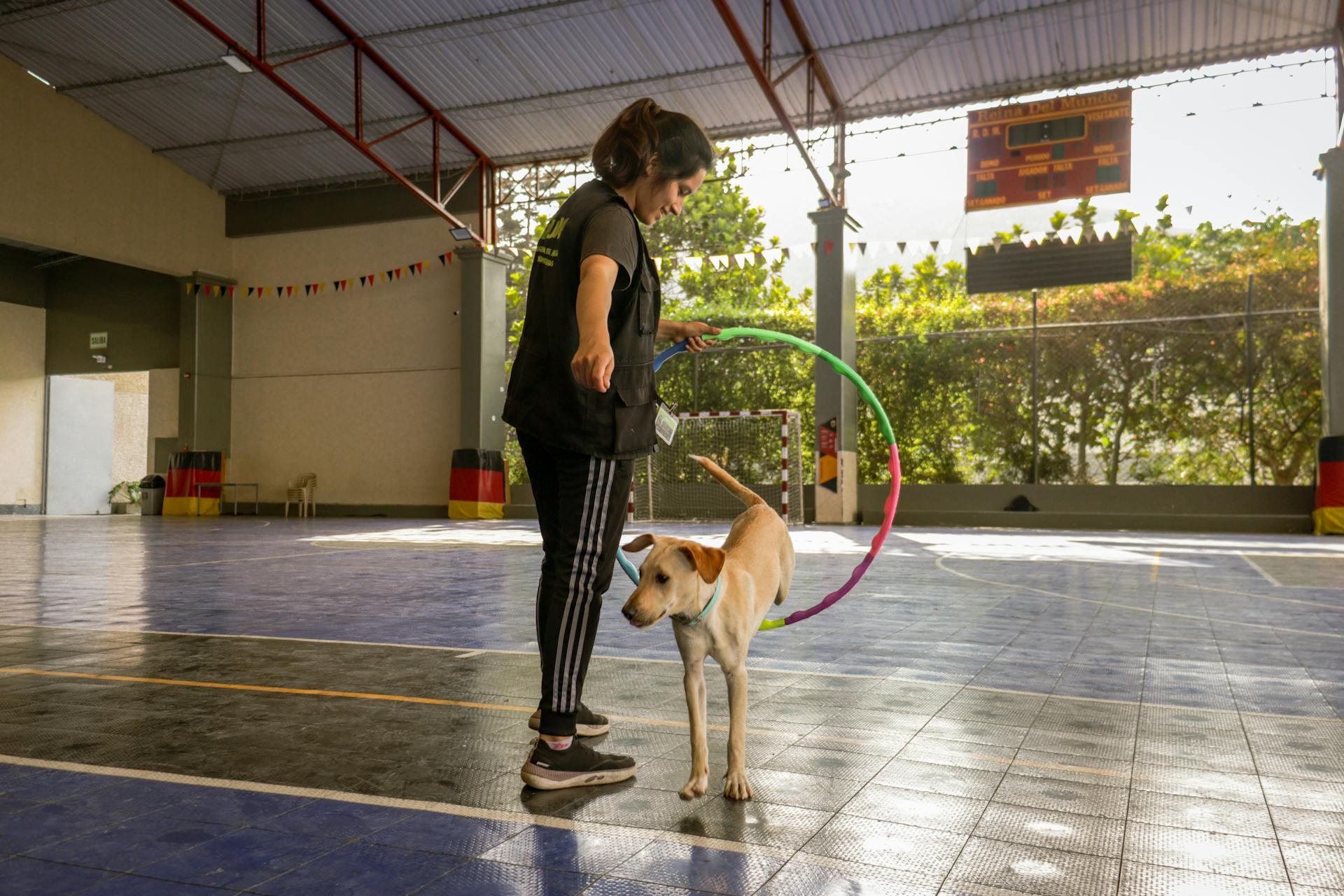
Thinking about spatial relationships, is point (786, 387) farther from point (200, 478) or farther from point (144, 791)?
point (144, 791)

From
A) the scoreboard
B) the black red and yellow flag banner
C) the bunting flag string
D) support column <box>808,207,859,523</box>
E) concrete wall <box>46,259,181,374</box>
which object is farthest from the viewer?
concrete wall <box>46,259,181,374</box>

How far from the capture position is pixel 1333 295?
14.1 meters

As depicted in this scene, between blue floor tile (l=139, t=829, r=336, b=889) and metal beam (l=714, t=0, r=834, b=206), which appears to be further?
metal beam (l=714, t=0, r=834, b=206)

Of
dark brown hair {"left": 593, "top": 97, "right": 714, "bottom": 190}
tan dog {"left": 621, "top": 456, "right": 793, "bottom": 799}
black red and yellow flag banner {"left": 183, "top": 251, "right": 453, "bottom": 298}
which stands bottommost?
tan dog {"left": 621, "top": 456, "right": 793, "bottom": 799}

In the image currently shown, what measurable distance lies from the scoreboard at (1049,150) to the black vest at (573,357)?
13.5 meters

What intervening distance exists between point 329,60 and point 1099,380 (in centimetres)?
1328

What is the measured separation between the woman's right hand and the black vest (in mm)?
187

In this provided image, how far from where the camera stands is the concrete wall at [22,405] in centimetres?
2261

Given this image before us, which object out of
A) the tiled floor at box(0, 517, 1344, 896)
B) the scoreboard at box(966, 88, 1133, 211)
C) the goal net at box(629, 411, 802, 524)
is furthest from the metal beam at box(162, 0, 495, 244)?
the tiled floor at box(0, 517, 1344, 896)

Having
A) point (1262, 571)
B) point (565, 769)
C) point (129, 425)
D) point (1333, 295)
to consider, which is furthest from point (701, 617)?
point (129, 425)


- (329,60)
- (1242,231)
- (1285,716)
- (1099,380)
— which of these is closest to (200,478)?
(329,60)

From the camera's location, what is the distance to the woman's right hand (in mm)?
2195

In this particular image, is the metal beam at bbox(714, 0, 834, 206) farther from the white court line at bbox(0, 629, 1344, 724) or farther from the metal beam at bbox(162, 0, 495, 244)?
the white court line at bbox(0, 629, 1344, 724)

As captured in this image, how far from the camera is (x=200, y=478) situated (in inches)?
836
